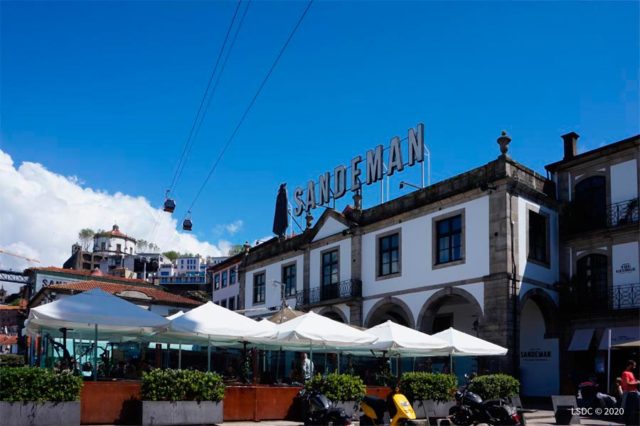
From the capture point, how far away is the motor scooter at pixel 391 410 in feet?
34.9

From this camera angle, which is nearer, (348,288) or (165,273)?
(348,288)

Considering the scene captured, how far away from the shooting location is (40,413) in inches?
431

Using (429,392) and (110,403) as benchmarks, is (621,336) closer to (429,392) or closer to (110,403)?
(429,392)

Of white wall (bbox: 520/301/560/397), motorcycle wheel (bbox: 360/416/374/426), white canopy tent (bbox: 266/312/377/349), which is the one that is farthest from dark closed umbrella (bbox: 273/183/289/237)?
motorcycle wheel (bbox: 360/416/374/426)

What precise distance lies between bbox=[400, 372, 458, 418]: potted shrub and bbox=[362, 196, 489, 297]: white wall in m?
7.54

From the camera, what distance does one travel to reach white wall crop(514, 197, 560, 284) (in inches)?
894

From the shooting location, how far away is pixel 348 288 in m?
29.1

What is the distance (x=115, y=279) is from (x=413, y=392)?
43460 millimetres

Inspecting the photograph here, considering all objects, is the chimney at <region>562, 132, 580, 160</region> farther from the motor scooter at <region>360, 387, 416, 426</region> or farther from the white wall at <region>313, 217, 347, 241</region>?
the motor scooter at <region>360, 387, 416, 426</region>

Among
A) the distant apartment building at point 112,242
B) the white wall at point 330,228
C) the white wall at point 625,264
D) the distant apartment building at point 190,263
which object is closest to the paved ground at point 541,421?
the white wall at point 625,264

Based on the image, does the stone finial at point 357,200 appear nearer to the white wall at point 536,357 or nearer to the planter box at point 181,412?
the white wall at point 536,357

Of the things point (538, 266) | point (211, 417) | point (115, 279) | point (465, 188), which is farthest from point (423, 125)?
point (115, 279)

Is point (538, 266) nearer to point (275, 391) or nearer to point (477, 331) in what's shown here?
point (477, 331)

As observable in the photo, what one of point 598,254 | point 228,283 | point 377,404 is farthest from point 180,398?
point 228,283
